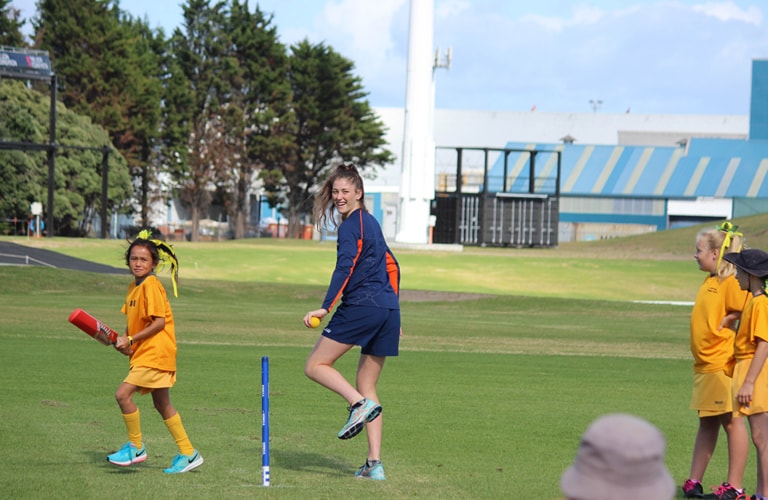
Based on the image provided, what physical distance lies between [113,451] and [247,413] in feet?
8.62

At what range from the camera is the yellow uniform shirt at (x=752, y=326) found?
7.95 metres

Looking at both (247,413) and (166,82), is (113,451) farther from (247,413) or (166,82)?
(166,82)

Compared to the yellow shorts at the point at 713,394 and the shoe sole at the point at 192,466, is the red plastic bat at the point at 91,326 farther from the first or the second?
the yellow shorts at the point at 713,394

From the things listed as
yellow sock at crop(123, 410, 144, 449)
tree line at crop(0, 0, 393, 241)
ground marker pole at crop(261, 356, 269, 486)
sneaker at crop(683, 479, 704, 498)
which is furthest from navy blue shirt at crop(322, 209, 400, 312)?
tree line at crop(0, 0, 393, 241)

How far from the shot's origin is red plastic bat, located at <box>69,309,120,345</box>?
8.34m

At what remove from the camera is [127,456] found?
8.95 metres

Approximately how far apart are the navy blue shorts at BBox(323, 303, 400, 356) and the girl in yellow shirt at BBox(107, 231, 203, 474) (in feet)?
3.86

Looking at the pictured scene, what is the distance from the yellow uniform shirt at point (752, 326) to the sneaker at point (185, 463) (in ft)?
12.6

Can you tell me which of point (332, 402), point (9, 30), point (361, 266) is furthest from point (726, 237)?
point (9, 30)

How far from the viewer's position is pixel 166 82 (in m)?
99.1

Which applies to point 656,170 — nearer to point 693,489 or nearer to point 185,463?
point 693,489

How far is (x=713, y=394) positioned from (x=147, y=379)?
12.9 ft

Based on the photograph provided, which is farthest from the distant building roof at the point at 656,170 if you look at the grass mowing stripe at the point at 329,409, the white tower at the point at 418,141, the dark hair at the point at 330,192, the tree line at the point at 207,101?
the dark hair at the point at 330,192

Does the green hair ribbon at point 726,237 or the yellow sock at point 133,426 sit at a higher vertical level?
the green hair ribbon at point 726,237
